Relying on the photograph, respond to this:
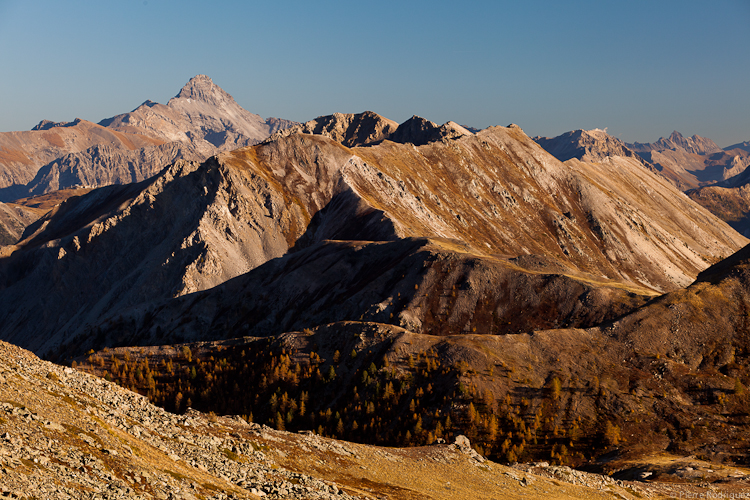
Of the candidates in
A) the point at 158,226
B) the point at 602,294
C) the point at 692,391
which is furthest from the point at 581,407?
the point at 158,226

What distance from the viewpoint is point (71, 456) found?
32250mm

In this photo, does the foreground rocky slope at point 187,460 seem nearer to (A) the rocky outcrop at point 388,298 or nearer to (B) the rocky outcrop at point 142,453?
(B) the rocky outcrop at point 142,453

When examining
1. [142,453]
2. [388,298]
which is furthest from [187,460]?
[388,298]

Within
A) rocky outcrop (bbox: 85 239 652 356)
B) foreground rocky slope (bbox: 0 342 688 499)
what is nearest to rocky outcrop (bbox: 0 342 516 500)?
foreground rocky slope (bbox: 0 342 688 499)

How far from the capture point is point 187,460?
39.8m

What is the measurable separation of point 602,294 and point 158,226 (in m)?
154

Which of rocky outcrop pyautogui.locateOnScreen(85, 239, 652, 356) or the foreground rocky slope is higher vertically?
rocky outcrop pyautogui.locateOnScreen(85, 239, 652, 356)

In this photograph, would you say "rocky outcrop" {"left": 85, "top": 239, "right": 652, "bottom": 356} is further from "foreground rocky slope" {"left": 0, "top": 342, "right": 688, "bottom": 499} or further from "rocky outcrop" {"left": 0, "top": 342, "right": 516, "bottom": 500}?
"rocky outcrop" {"left": 0, "top": 342, "right": 516, "bottom": 500}

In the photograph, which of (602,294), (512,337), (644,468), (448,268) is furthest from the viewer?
(448,268)

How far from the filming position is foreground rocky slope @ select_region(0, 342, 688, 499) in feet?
102

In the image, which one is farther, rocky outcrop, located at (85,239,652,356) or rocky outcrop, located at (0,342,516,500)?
rocky outcrop, located at (85,239,652,356)

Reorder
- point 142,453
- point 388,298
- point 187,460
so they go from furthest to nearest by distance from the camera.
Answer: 1. point 388,298
2. point 187,460
3. point 142,453

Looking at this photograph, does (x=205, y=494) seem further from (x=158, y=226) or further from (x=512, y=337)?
(x=158, y=226)

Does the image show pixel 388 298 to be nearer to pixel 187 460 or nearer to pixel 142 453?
pixel 187 460
